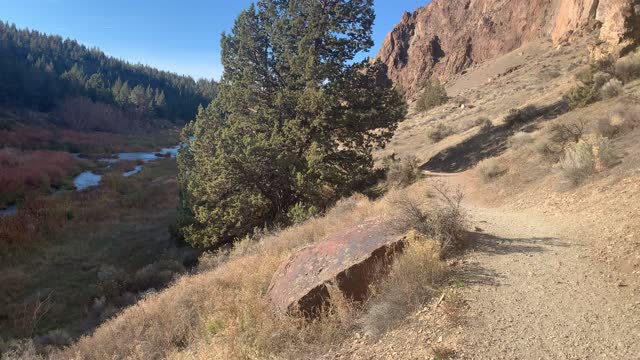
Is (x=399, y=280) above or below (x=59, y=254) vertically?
above

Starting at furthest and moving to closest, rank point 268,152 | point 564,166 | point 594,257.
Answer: point 268,152 → point 564,166 → point 594,257

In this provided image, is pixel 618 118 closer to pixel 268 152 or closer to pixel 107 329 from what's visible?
pixel 268 152

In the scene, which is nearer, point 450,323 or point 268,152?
point 450,323

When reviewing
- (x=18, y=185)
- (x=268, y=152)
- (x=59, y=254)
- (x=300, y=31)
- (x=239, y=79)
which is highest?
(x=300, y=31)

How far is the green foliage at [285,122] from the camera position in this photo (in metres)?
13.7

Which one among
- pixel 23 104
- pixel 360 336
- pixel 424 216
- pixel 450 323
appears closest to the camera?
pixel 450 323

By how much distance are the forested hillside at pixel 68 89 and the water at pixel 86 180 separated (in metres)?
48.0

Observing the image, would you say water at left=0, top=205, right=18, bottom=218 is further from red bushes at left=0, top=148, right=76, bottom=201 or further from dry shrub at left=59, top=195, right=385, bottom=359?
dry shrub at left=59, top=195, right=385, bottom=359

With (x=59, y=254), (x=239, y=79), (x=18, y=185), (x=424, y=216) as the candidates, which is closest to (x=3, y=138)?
(x=18, y=185)

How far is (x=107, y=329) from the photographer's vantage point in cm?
770

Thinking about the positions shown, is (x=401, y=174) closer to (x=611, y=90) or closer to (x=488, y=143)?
(x=488, y=143)

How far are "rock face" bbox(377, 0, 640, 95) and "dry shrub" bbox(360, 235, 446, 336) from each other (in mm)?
51002

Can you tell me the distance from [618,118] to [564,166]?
3.52 metres

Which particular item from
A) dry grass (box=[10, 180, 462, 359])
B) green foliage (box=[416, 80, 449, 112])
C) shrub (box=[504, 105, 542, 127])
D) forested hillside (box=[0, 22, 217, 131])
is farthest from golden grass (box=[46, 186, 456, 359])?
forested hillside (box=[0, 22, 217, 131])
